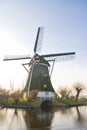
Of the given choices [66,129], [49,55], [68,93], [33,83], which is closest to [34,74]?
[33,83]

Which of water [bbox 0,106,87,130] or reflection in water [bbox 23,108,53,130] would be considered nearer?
water [bbox 0,106,87,130]

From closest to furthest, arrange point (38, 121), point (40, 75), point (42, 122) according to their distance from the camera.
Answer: point (42, 122) → point (38, 121) → point (40, 75)

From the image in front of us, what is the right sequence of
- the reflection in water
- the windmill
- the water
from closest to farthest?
the water
the reflection in water
the windmill

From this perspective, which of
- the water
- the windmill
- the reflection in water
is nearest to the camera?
the water

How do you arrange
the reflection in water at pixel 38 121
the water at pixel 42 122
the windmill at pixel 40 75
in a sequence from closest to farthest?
the water at pixel 42 122 < the reflection in water at pixel 38 121 < the windmill at pixel 40 75

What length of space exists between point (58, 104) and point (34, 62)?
10.4 meters

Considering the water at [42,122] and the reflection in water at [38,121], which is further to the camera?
the reflection in water at [38,121]

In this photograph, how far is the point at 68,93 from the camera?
8738 centimetres

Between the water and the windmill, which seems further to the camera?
the windmill

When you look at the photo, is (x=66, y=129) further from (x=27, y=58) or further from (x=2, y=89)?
(x=2, y=89)

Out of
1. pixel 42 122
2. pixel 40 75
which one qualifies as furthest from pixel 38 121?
pixel 40 75

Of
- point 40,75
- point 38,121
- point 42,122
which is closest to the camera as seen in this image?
point 42,122

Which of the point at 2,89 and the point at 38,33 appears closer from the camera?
the point at 38,33

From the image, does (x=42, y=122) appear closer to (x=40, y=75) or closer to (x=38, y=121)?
(x=38, y=121)
